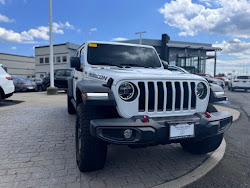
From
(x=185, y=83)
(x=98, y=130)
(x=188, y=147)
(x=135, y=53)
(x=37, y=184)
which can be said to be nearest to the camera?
(x=98, y=130)

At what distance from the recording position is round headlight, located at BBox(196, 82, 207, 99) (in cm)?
288

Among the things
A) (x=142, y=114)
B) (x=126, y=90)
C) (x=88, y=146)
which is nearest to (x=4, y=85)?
(x=88, y=146)

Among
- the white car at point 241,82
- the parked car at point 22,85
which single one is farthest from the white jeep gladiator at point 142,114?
the white car at point 241,82

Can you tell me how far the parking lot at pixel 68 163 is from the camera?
260 cm

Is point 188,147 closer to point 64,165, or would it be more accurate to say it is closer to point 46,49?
point 64,165

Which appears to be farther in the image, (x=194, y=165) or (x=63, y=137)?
(x=63, y=137)

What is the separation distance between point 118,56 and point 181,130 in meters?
2.10

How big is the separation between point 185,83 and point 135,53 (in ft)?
5.62

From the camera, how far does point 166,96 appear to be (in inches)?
102

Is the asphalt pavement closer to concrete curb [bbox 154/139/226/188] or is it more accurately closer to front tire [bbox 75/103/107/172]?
concrete curb [bbox 154/139/226/188]

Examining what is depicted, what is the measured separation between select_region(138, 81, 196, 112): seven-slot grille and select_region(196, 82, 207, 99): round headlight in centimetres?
14

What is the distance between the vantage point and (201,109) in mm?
2854

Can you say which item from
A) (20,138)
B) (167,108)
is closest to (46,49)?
(20,138)

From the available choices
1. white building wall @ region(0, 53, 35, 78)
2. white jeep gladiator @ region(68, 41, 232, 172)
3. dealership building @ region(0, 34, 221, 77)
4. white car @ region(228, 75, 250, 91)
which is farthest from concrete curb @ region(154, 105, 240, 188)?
white building wall @ region(0, 53, 35, 78)
